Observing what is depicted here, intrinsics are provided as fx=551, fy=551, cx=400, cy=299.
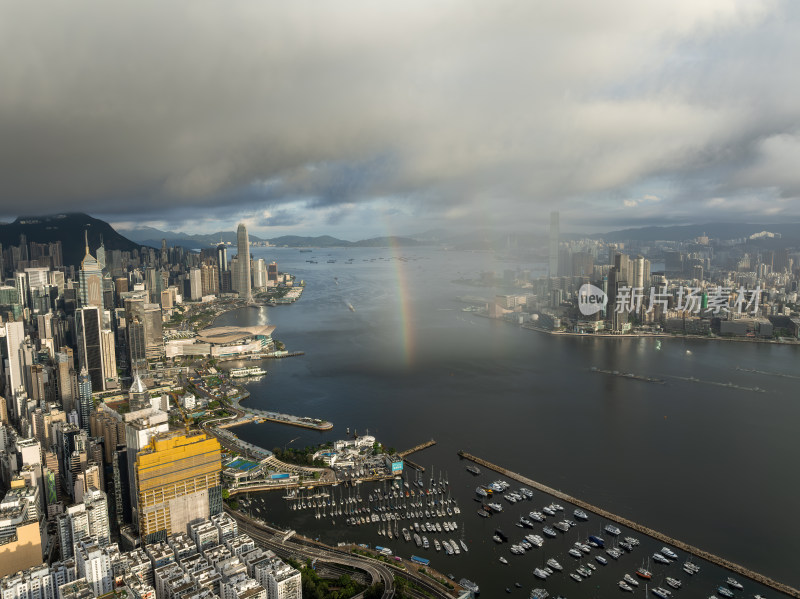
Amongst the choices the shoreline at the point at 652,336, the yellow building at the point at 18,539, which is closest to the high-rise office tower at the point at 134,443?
the yellow building at the point at 18,539

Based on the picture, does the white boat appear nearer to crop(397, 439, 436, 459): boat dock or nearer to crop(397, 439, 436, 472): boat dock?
crop(397, 439, 436, 472): boat dock

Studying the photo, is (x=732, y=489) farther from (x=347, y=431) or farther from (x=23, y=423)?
(x=23, y=423)

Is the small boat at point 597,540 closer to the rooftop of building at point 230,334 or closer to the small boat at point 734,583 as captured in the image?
the small boat at point 734,583

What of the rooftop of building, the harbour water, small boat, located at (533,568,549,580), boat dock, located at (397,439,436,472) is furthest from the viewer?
the rooftop of building

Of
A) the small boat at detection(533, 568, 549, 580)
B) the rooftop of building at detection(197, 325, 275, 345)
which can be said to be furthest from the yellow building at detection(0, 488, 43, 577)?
the rooftop of building at detection(197, 325, 275, 345)

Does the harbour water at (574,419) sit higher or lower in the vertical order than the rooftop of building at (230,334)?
lower

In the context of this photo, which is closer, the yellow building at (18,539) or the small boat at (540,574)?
the yellow building at (18,539)

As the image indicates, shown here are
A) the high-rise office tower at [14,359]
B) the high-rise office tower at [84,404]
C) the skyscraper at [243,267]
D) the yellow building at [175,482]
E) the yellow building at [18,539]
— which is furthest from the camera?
the skyscraper at [243,267]

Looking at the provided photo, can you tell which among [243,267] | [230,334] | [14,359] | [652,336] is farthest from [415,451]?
[243,267]
